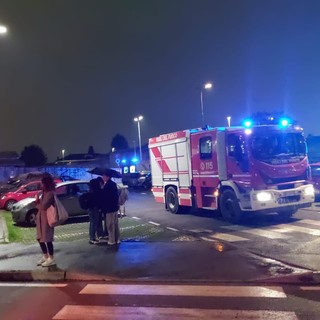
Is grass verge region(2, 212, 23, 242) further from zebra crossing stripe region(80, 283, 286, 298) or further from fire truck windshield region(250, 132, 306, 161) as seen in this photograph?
fire truck windshield region(250, 132, 306, 161)

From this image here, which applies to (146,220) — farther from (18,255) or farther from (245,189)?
(18,255)

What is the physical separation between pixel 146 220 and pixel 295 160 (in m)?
5.54

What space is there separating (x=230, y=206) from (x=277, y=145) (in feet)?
7.78

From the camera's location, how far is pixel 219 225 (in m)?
13.3

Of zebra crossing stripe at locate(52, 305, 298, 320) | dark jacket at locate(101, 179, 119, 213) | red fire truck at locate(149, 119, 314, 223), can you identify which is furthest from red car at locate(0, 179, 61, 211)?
zebra crossing stripe at locate(52, 305, 298, 320)

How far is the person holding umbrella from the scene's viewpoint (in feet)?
32.9

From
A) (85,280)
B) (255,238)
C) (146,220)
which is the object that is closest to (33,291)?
(85,280)

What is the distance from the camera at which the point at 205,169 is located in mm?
14453

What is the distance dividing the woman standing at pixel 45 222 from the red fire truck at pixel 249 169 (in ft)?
21.1

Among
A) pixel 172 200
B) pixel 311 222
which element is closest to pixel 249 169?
pixel 311 222

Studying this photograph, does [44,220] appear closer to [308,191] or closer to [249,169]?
[249,169]

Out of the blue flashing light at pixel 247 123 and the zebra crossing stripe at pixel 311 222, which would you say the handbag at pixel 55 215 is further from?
the zebra crossing stripe at pixel 311 222

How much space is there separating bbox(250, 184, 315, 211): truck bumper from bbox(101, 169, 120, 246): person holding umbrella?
4476 millimetres

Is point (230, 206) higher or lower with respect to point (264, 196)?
lower
